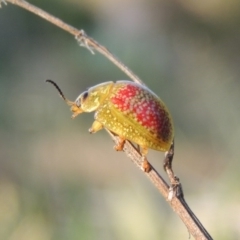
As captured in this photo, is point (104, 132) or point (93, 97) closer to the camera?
point (93, 97)

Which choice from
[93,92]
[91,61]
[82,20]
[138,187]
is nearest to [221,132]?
[138,187]

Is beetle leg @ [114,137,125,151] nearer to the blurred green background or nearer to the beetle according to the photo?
the beetle

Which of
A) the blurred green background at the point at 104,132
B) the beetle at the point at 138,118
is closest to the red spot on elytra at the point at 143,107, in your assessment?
the beetle at the point at 138,118

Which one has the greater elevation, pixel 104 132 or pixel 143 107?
pixel 104 132

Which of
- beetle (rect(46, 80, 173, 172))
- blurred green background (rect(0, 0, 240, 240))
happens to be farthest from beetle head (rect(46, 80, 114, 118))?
blurred green background (rect(0, 0, 240, 240))

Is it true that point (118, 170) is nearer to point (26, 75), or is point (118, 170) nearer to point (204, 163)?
point (204, 163)

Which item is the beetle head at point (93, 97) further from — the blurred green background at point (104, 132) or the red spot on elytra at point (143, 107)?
the blurred green background at point (104, 132)

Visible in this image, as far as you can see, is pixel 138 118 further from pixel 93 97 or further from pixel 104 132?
pixel 104 132

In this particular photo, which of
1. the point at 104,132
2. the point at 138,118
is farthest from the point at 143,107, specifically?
the point at 104,132

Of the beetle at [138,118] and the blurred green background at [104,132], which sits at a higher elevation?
the blurred green background at [104,132]
